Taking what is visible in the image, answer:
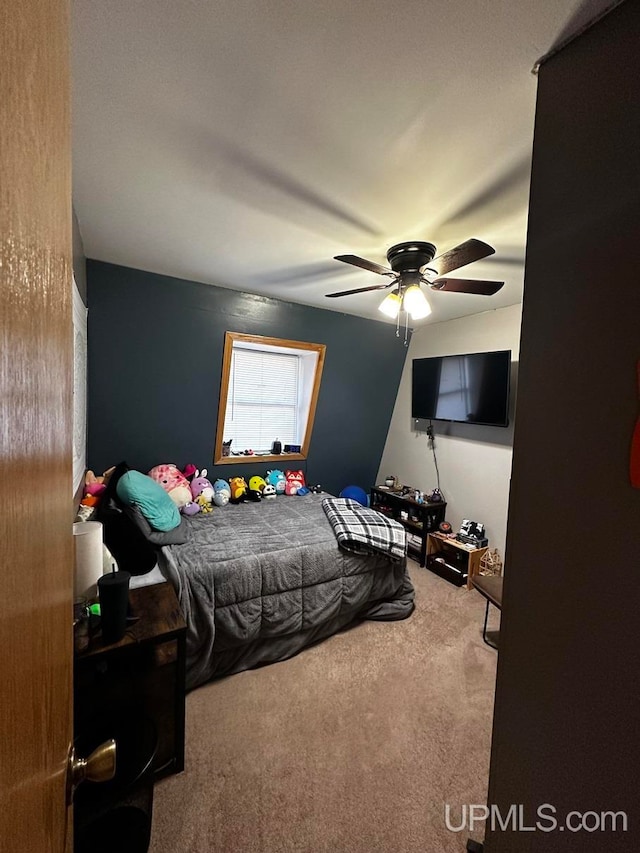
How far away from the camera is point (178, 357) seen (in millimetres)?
3072

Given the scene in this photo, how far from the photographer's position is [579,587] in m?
0.82

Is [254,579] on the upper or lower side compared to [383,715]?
upper

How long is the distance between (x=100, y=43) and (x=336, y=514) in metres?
2.78

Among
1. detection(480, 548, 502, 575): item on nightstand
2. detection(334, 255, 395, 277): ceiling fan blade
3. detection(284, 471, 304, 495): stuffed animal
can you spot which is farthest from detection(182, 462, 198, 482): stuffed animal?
detection(480, 548, 502, 575): item on nightstand

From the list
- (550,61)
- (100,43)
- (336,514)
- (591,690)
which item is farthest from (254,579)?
(550,61)

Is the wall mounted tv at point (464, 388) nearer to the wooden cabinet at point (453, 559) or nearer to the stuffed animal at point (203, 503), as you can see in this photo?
the wooden cabinet at point (453, 559)

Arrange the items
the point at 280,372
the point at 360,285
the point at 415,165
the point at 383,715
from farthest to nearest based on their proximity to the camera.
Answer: the point at 280,372 < the point at 360,285 < the point at 383,715 < the point at 415,165

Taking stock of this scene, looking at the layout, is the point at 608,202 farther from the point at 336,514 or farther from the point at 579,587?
the point at 336,514

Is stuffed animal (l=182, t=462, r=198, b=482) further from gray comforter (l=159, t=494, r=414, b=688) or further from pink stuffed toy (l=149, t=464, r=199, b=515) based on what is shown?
gray comforter (l=159, t=494, r=414, b=688)

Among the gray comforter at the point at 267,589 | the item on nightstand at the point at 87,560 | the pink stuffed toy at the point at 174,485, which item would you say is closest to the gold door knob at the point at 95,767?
the item on nightstand at the point at 87,560

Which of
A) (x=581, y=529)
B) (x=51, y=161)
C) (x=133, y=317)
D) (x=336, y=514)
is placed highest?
(x=133, y=317)

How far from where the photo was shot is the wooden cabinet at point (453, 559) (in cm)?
325

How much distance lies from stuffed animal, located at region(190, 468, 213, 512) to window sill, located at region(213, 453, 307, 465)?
0.88ft

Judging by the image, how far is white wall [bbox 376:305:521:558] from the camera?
3250 millimetres
